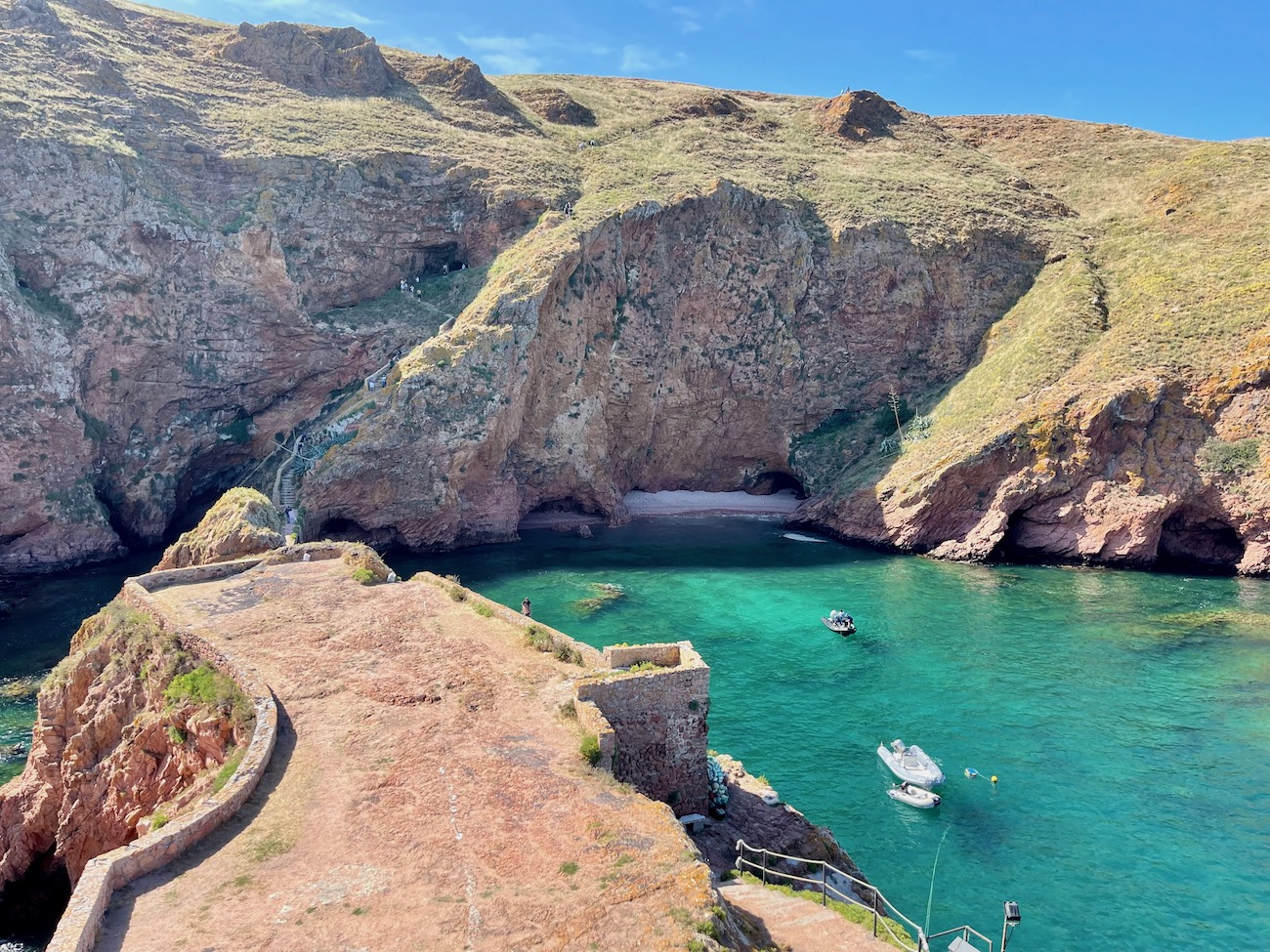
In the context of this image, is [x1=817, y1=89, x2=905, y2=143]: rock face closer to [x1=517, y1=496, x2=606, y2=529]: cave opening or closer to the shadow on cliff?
[x1=517, y1=496, x2=606, y2=529]: cave opening

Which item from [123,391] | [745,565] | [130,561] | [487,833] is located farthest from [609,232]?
[487,833]

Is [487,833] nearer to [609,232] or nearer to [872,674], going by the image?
[872,674]

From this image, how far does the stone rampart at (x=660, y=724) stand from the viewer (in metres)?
16.2

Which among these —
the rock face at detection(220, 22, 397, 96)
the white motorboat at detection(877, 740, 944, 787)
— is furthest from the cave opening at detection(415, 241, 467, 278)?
the white motorboat at detection(877, 740, 944, 787)

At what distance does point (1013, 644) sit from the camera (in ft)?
109

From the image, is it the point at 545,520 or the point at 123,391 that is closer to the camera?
the point at 123,391

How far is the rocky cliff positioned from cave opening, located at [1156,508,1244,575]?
0.23 metres

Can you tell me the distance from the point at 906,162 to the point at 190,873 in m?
77.1

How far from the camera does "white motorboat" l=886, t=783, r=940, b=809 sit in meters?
21.5

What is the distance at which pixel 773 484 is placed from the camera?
6384cm

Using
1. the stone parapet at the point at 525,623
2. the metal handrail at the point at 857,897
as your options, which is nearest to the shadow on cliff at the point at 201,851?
the stone parapet at the point at 525,623

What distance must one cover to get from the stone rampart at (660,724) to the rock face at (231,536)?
1750 centimetres

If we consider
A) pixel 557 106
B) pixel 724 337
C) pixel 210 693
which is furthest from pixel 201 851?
pixel 557 106

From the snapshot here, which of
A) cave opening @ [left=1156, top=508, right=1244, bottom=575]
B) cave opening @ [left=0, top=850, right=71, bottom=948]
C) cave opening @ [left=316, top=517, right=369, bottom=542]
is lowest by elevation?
cave opening @ [left=0, top=850, right=71, bottom=948]
